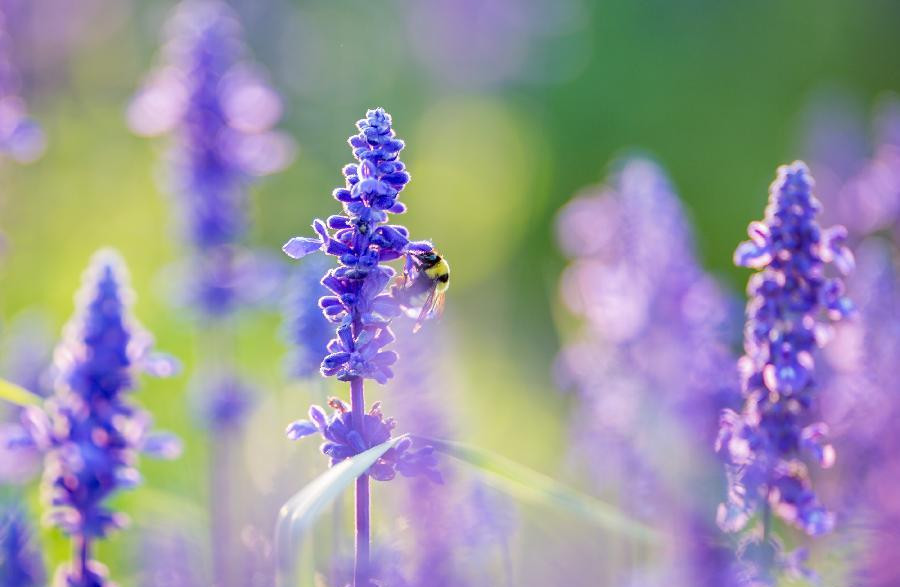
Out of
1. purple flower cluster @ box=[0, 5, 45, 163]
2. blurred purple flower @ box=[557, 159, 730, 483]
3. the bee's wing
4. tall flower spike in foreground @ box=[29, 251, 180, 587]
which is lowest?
tall flower spike in foreground @ box=[29, 251, 180, 587]

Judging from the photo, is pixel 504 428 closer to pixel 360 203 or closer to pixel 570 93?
pixel 360 203

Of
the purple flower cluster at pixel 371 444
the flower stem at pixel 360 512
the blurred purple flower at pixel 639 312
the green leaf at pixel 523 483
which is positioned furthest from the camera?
the blurred purple flower at pixel 639 312

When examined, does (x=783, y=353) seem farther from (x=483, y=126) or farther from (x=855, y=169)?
(x=483, y=126)

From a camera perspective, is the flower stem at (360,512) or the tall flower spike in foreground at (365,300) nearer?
the flower stem at (360,512)

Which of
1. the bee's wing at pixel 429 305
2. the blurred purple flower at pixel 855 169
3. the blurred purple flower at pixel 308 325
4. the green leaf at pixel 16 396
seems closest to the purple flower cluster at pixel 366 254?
the bee's wing at pixel 429 305

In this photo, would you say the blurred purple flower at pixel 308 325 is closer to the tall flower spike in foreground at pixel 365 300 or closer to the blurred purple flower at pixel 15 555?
the blurred purple flower at pixel 15 555

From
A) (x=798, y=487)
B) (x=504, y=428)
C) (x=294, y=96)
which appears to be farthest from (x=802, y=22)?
(x=798, y=487)

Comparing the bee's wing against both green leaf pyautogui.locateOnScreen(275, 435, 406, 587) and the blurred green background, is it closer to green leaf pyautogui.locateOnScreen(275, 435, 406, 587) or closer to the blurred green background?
green leaf pyautogui.locateOnScreen(275, 435, 406, 587)

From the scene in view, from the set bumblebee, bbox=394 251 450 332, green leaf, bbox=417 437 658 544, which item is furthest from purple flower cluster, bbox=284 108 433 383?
bumblebee, bbox=394 251 450 332
